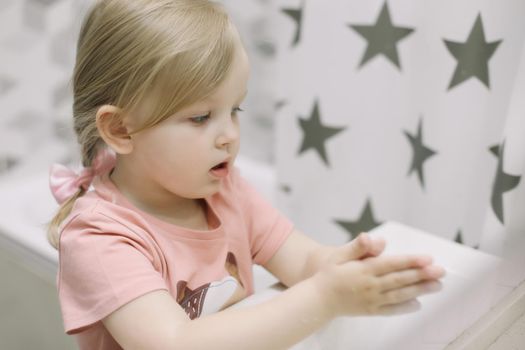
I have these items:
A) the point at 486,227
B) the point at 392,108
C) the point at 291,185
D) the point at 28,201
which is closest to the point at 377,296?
the point at 486,227

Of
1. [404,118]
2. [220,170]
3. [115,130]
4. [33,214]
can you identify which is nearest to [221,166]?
[220,170]

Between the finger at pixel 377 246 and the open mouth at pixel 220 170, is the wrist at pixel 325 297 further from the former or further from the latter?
the open mouth at pixel 220 170

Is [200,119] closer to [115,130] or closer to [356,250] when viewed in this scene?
A: [115,130]

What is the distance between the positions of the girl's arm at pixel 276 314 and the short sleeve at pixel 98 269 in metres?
0.01

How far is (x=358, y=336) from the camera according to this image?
0.61 m

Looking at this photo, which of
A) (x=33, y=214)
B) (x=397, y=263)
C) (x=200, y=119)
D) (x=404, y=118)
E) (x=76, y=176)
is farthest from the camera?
(x=33, y=214)

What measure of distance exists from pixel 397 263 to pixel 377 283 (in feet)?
0.08

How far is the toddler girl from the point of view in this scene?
1.82 ft

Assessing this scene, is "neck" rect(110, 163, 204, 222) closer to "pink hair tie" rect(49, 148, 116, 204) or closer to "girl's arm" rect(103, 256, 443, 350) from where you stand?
"pink hair tie" rect(49, 148, 116, 204)

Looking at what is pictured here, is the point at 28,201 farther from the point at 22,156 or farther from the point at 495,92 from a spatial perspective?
the point at 495,92

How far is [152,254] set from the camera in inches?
25.3

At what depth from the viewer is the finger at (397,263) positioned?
1.69 feet

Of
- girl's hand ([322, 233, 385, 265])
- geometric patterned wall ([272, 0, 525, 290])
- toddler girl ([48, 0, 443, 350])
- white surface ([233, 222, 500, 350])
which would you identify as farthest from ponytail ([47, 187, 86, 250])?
geometric patterned wall ([272, 0, 525, 290])

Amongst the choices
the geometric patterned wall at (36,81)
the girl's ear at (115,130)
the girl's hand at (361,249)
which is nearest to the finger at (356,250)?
the girl's hand at (361,249)
